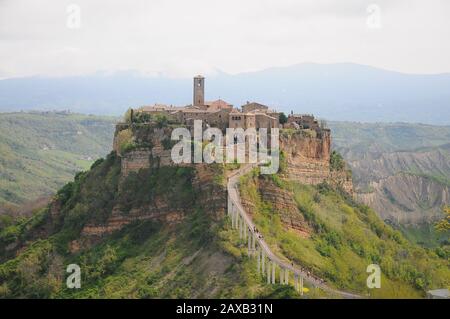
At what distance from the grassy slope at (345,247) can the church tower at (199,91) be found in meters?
11.6

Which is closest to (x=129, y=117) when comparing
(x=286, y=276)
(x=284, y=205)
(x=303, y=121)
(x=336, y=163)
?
(x=303, y=121)

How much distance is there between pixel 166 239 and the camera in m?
51.1

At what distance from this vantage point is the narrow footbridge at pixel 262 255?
139 ft

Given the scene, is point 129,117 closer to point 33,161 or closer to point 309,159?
point 309,159

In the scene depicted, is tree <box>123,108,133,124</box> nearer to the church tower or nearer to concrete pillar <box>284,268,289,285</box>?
the church tower

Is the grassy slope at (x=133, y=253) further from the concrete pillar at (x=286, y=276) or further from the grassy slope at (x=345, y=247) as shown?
the grassy slope at (x=345, y=247)

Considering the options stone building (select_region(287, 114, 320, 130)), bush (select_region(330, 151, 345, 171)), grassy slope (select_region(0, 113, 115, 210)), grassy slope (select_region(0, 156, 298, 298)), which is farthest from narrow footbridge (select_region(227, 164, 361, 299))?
grassy slope (select_region(0, 113, 115, 210))

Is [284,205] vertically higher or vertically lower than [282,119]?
lower

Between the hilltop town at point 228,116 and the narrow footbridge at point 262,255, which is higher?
the hilltop town at point 228,116

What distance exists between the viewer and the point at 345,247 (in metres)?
51.8

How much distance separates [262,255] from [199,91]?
23130 mm

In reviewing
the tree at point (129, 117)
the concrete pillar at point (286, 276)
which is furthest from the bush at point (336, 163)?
the concrete pillar at point (286, 276)

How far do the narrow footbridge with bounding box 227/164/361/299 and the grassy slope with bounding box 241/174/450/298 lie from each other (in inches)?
40.6
